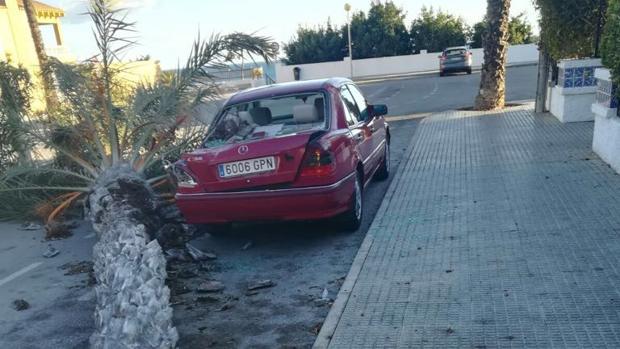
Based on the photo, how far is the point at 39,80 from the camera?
27.2 ft

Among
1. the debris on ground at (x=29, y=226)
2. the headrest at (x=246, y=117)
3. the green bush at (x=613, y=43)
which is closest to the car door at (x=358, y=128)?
the headrest at (x=246, y=117)

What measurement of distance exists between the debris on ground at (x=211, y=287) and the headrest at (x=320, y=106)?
7.15 ft

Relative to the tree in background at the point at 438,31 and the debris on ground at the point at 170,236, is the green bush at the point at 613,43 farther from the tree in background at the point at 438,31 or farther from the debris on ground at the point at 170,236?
the tree in background at the point at 438,31

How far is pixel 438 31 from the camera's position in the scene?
41.1 metres

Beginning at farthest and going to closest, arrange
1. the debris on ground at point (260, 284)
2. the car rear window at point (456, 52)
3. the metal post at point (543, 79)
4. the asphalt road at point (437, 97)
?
the car rear window at point (456, 52)
the asphalt road at point (437, 97)
the metal post at point (543, 79)
the debris on ground at point (260, 284)

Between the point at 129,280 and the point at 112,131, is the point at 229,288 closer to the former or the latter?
the point at 129,280

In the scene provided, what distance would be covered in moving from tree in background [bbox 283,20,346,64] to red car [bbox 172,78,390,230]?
38412 mm

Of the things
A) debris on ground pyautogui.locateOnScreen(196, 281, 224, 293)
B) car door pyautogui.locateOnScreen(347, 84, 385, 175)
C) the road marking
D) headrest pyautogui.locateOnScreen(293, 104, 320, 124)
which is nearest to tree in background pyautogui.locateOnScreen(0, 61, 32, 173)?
the road marking

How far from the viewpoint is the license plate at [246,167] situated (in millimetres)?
4727

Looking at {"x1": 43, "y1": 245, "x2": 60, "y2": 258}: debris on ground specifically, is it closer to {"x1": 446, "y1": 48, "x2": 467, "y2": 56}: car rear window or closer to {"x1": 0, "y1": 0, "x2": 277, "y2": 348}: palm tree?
{"x1": 0, "y1": 0, "x2": 277, "y2": 348}: palm tree

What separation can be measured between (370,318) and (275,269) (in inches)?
57.4

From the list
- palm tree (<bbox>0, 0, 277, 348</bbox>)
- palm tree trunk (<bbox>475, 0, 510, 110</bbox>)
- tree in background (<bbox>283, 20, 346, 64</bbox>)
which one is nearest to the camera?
palm tree (<bbox>0, 0, 277, 348</bbox>)

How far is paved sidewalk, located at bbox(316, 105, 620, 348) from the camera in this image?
10.4 ft

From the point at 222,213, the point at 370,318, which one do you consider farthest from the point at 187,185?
the point at 370,318
